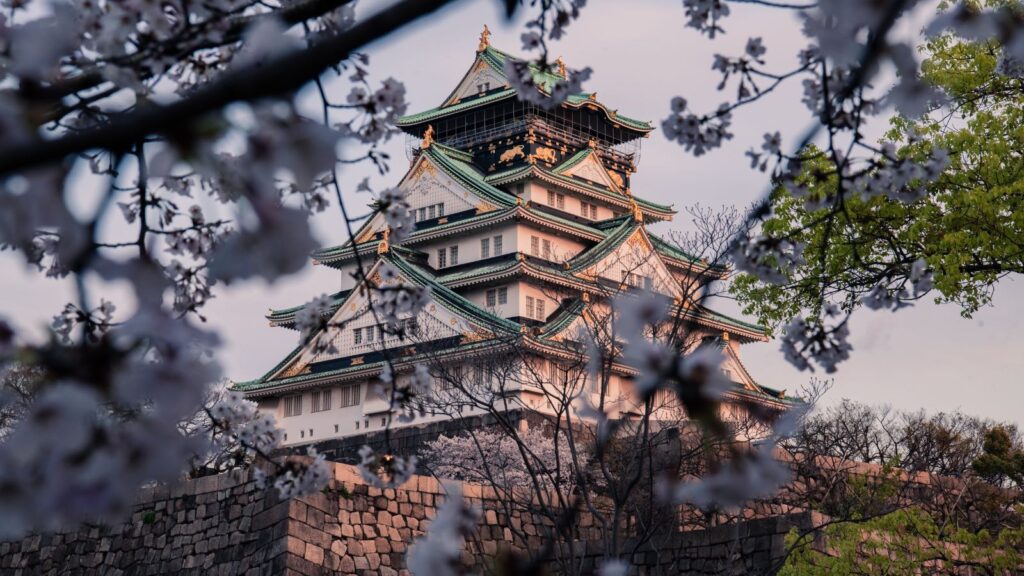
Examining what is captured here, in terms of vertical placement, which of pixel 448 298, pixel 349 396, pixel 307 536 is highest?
pixel 448 298

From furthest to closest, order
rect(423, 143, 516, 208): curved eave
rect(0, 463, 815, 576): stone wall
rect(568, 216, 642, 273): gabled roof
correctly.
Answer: rect(423, 143, 516, 208): curved eave → rect(568, 216, 642, 273): gabled roof → rect(0, 463, 815, 576): stone wall

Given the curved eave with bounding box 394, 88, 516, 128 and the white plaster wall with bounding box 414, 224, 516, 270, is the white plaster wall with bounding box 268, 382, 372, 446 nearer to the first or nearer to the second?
the white plaster wall with bounding box 414, 224, 516, 270

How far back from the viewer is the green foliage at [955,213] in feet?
38.3

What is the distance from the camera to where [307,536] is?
12.2m

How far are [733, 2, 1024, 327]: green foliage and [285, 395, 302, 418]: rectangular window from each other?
21.4 m

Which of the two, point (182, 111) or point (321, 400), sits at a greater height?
point (321, 400)

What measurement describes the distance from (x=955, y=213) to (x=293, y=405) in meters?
23.7

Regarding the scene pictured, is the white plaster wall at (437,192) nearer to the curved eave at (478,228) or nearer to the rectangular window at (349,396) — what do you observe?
the curved eave at (478,228)

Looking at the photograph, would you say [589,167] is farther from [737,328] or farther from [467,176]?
[737,328]

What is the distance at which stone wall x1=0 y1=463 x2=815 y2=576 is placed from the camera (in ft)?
36.9

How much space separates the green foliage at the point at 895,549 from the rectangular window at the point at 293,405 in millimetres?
23766

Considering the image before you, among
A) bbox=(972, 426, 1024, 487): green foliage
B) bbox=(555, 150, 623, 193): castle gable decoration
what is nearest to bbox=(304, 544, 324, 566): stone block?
bbox=(972, 426, 1024, 487): green foliage

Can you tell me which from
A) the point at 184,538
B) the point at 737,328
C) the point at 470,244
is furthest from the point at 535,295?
the point at 184,538

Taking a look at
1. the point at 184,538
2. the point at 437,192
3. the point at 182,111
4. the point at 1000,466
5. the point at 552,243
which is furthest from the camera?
the point at 437,192
